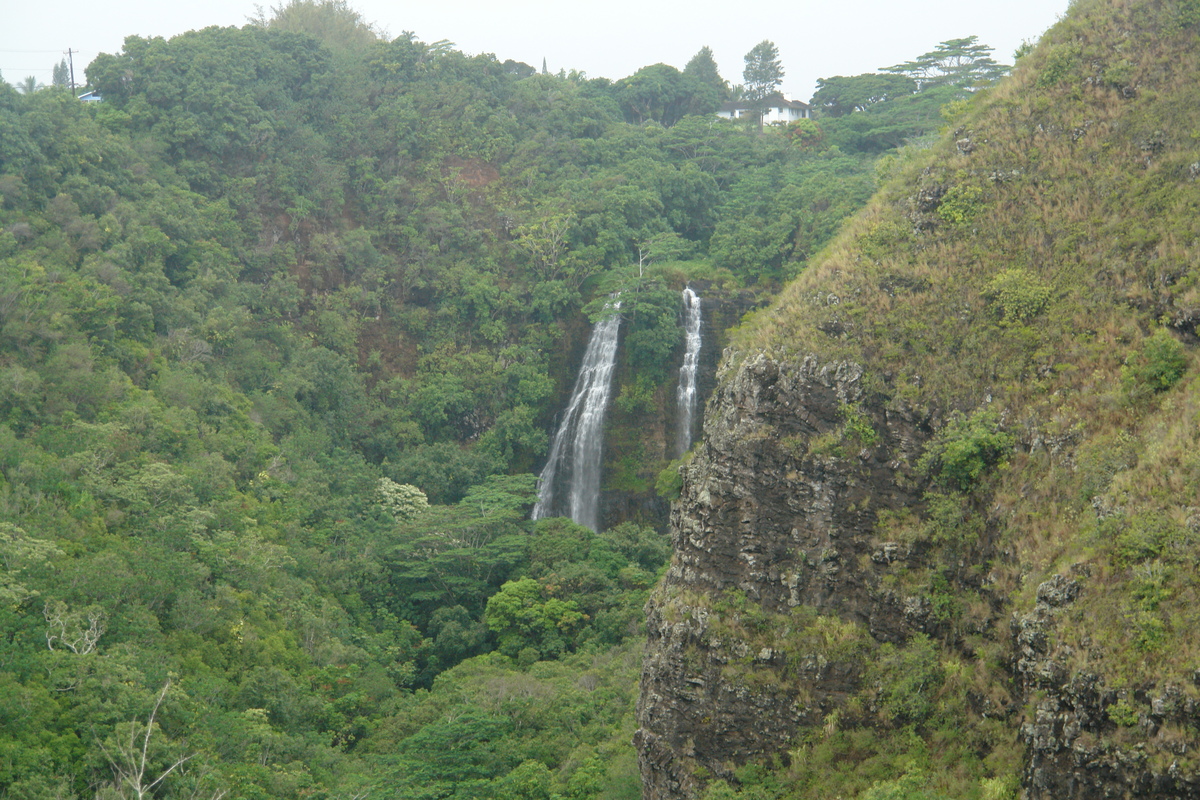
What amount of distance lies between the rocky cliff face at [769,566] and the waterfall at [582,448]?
17.9 m

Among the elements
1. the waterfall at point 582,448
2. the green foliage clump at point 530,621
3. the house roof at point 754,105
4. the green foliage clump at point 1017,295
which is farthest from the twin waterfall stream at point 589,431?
the house roof at point 754,105

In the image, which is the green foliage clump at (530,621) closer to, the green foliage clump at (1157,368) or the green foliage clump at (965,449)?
the green foliage clump at (965,449)

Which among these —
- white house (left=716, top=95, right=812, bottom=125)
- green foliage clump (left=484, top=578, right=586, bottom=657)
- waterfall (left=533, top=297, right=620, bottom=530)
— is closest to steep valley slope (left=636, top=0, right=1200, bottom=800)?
green foliage clump (left=484, top=578, right=586, bottom=657)

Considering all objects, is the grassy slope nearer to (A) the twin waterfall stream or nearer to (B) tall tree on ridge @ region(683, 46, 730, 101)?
(A) the twin waterfall stream

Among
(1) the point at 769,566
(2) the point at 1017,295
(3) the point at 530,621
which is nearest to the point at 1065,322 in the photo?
(2) the point at 1017,295

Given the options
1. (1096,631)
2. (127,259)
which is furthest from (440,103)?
(1096,631)

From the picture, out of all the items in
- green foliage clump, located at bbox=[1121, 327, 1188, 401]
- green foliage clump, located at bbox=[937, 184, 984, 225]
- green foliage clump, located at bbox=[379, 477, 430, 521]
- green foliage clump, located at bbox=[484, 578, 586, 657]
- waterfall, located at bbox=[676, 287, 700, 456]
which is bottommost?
green foliage clump, located at bbox=[484, 578, 586, 657]

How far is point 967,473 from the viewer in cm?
1795

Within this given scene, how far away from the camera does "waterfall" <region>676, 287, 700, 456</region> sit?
38031 mm

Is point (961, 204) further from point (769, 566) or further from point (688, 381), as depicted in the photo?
point (688, 381)

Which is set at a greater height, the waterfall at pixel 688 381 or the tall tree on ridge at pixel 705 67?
the tall tree on ridge at pixel 705 67

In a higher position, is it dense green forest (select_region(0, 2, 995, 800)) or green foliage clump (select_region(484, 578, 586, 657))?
dense green forest (select_region(0, 2, 995, 800))

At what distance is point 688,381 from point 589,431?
419cm

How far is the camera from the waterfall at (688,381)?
1497 inches
